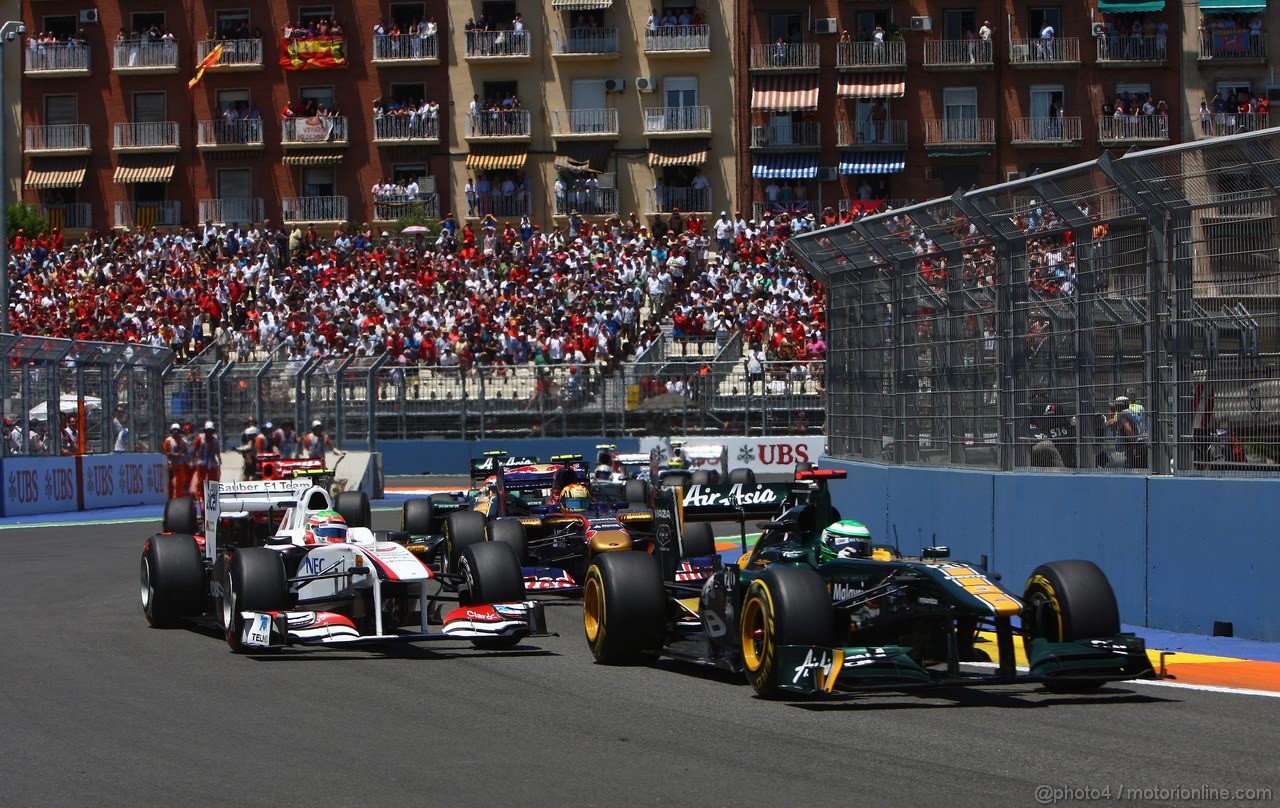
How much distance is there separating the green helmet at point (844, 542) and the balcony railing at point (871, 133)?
40.6 m

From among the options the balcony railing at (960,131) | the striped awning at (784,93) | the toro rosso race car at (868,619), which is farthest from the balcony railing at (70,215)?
the toro rosso race car at (868,619)

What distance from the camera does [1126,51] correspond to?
49.8 m

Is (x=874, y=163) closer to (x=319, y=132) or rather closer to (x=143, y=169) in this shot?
(x=319, y=132)

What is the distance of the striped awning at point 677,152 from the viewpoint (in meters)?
51.7

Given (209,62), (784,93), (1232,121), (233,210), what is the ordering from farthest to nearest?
(233,210) → (209,62) → (784,93) → (1232,121)

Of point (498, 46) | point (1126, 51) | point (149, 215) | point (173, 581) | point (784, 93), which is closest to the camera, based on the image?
point (173, 581)

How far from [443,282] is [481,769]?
36.5 m

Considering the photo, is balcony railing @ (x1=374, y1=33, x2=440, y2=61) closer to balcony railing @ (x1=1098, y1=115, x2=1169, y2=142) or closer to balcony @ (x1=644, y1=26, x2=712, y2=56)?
balcony @ (x1=644, y1=26, x2=712, y2=56)

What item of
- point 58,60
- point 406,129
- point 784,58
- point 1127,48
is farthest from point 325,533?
point 58,60

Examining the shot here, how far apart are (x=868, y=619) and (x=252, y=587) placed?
4.64 m

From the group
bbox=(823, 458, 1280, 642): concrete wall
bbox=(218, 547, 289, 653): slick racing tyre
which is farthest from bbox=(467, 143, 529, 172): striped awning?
bbox=(218, 547, 289, 653): slick racing tyre

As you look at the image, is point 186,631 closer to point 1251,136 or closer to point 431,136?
point 1251,136

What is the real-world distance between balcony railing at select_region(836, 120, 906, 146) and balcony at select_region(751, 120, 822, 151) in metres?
0.77

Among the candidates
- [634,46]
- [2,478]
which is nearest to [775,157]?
[634,46]
